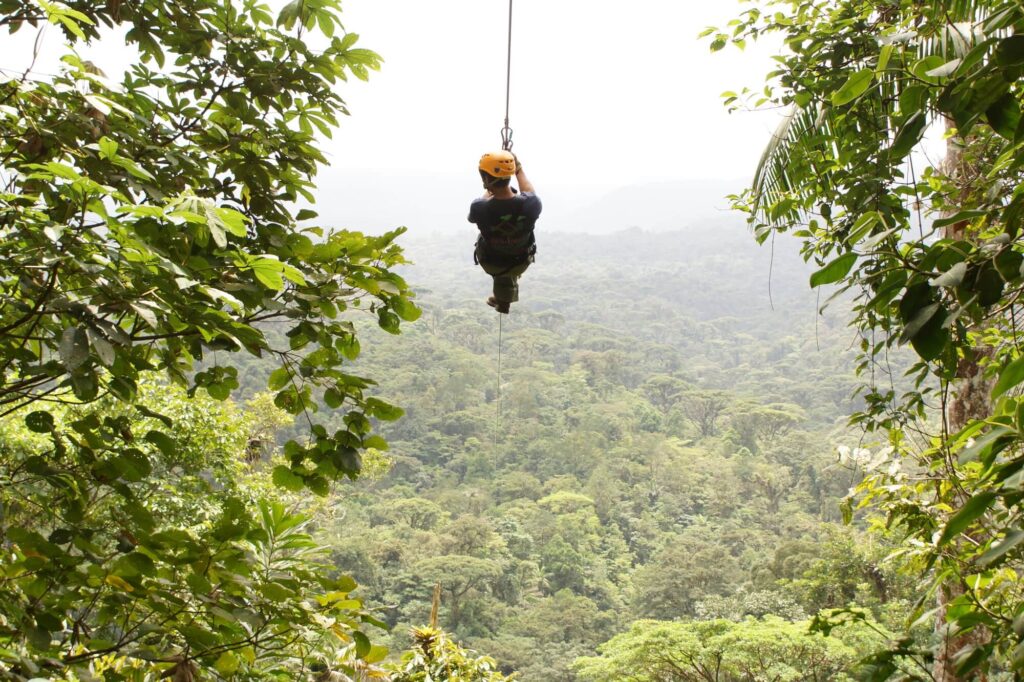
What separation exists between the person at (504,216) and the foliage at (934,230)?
82cm

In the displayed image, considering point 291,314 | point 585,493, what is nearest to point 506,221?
point 291,314

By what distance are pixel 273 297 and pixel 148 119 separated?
58 centimetres

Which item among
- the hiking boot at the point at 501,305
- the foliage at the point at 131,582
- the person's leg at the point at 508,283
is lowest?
the foliage at the point at 131,582

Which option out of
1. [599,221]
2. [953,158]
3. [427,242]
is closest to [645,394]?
[953,158]

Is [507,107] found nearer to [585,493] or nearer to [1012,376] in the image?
[1012,376]

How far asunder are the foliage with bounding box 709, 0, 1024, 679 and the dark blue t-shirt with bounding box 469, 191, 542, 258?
810 mm

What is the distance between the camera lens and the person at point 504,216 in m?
2.62

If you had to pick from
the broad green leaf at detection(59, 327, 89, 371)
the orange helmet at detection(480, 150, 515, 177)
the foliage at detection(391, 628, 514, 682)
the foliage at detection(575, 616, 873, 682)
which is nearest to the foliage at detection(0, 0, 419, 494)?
the broad green leaf at detection(59, 327, 89, 371)

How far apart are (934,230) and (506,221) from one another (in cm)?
193

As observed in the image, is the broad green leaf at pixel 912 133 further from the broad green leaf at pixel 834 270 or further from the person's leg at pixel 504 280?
the person's leg at pixel 504 280

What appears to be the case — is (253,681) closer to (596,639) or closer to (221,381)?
(221,381)

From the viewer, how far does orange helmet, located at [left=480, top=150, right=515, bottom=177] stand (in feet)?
8.51

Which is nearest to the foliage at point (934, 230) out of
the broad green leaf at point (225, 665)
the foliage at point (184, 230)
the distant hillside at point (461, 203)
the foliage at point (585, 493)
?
the foliage at point (184, 230)

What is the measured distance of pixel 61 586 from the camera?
1.17 m
